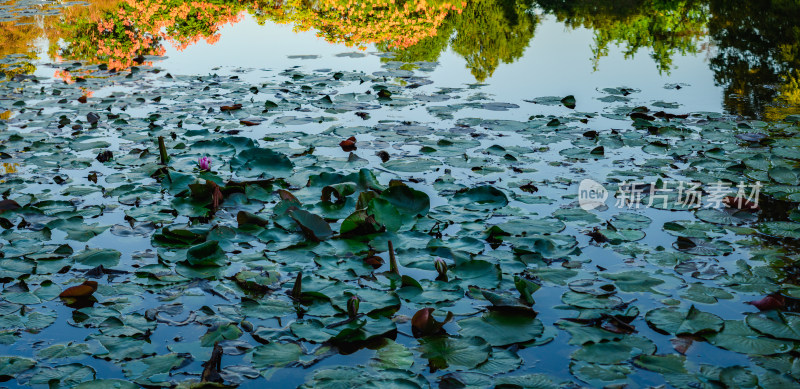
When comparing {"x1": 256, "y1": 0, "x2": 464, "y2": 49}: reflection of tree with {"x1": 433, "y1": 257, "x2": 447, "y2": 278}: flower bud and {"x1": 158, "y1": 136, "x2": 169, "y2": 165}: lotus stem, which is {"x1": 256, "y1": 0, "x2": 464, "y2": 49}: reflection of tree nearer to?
{"x1": 158, "y1": 136, "x2": 169, "y2": 165}: lotus stem

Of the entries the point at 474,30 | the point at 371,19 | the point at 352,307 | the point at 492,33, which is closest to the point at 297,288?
the point at 352,307

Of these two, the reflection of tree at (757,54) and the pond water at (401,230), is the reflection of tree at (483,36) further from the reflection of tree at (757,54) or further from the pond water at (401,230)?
the reflection of tree at (757,54)

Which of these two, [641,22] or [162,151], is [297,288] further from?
[641,22]

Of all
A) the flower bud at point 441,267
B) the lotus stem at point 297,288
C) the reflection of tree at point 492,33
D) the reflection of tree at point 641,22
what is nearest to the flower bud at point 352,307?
the lotus stem at point 297,288

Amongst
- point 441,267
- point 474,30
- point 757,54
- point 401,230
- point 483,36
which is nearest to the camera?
point 441,267

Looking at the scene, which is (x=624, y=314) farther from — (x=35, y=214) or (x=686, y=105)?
(x=686, y=105)

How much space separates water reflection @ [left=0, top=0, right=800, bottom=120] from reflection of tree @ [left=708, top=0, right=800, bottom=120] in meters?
0.01

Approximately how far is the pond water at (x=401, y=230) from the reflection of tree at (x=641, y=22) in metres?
1.95

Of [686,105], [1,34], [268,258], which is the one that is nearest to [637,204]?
[268,258]

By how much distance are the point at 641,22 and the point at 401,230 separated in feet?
33.0

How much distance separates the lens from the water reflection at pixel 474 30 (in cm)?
820

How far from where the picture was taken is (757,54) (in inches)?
343

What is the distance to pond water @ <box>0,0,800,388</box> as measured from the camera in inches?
98.4

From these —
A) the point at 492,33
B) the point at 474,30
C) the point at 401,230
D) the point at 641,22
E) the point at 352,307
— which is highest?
the point at 641,22
